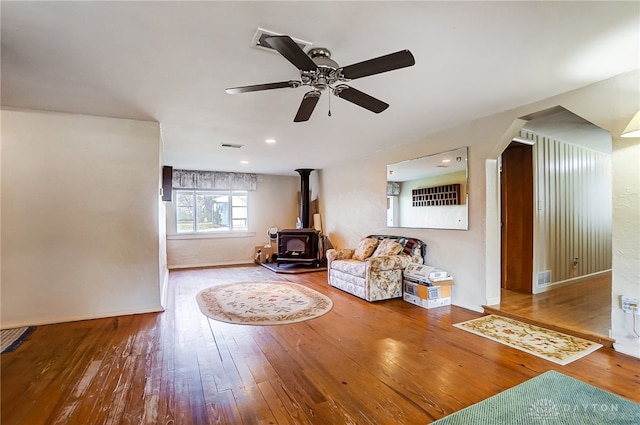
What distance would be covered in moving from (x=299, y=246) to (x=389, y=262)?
3208mm

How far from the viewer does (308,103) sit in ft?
7.71

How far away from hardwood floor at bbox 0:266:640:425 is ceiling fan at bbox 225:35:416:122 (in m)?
2.07

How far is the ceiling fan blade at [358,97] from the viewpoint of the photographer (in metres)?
2.15

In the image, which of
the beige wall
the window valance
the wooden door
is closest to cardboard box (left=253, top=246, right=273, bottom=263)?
the window valance

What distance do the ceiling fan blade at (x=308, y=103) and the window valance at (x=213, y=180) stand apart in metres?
5.38

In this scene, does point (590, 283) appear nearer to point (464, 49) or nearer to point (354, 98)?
point (464, 49)

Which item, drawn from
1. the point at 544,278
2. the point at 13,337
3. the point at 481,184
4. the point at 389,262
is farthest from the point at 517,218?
the point at 13,337

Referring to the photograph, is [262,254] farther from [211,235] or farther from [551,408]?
[551,408]

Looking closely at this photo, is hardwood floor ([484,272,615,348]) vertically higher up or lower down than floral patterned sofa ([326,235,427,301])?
lower down

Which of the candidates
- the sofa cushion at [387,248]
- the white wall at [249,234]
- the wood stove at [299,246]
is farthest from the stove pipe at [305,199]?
the sofa cushion at [387,248]

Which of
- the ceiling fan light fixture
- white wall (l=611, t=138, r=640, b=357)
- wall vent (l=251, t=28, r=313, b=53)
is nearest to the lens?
wall vent (l=251, t=28, r=313, b=53)

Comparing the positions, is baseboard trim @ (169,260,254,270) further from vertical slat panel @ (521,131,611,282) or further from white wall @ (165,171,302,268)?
vertical slat panel @ (521,131,611,282)

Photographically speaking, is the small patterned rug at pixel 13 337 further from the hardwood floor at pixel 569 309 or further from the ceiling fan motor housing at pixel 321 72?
the hardwood floor at pixel 569 309

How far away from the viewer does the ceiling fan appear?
1664 mm
